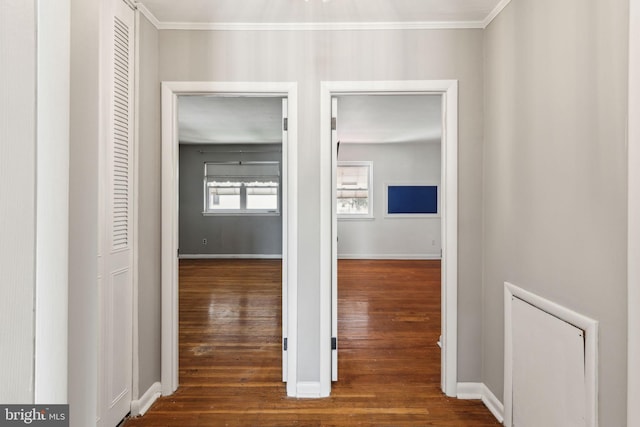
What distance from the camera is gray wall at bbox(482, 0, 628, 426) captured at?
122cm

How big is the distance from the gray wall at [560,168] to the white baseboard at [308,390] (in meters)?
1.11

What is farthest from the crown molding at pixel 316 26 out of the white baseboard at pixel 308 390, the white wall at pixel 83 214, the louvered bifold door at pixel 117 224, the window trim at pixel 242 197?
the window trim at pixel 242 197

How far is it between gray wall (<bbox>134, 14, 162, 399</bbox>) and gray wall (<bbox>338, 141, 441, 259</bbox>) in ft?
19.1

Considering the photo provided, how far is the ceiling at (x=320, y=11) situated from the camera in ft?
6.62

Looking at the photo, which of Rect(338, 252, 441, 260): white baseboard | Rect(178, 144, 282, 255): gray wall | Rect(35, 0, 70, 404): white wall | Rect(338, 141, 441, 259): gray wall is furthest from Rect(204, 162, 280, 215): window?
Rect(35, 0, 70, 404): white wall

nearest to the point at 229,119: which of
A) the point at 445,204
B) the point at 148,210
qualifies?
the point at 148,210

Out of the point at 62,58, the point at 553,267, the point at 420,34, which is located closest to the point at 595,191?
the point at 553,267

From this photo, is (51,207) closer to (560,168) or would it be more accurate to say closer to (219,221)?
(560,168)

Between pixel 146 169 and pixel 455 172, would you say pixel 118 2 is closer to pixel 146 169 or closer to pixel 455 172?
pixel 146 169

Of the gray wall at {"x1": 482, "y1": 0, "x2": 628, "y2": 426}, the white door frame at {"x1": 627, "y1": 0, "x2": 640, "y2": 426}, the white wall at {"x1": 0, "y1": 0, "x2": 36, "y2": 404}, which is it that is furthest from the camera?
the gray wall at {"x1": 482, "y1": 0, "x2": 628, "y2": 426}

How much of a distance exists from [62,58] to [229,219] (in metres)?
7.49

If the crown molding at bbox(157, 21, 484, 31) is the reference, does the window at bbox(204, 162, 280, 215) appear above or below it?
below

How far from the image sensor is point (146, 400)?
2.11 meters

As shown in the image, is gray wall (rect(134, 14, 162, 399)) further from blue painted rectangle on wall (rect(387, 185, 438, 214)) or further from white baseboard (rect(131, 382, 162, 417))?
blue painted rectangle on wall (rect(387, 185, 438, 214))
